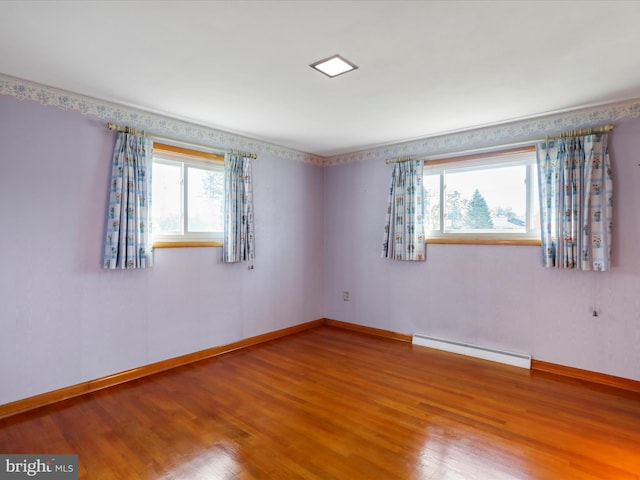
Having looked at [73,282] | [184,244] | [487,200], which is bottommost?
[73,282]

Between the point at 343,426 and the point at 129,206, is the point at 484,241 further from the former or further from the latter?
the point at 129,206

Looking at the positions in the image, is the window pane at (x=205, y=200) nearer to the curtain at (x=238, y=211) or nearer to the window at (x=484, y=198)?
the curtain at (x=238, y=211)

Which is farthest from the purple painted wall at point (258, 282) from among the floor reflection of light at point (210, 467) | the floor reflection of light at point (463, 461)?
the floor reflection of light at point (463, 461)

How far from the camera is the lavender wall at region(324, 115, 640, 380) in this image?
3031mm

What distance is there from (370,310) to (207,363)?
217 centimetres

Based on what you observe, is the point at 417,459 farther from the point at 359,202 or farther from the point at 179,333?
the point at 359,202

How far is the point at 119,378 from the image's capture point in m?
3.12

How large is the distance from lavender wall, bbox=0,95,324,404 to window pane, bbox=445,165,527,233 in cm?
266

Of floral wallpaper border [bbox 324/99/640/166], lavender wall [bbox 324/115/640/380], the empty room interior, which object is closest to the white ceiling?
the empty room interior

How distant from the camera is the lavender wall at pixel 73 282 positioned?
2.58 metres

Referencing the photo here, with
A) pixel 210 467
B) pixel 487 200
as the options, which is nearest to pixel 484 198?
pixel 487 200

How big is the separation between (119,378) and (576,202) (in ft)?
14.3

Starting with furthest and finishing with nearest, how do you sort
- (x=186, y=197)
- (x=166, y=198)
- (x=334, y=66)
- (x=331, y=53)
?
(x=186, y=197) → (x=166, y=198) → (x=334, y=66) → (x=331, y=53)

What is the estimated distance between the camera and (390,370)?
3439 mm
